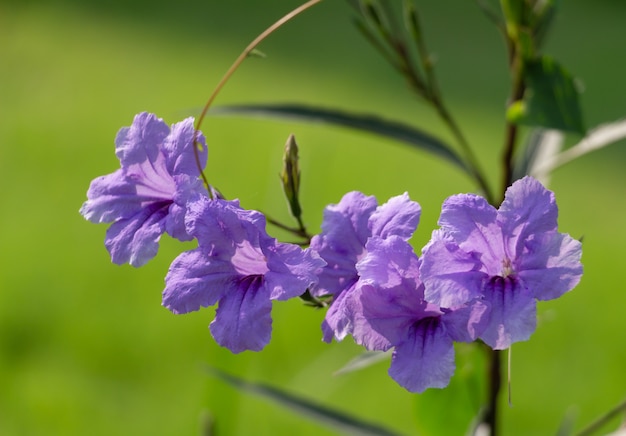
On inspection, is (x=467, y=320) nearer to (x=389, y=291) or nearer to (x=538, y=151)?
(x=389, y=291)

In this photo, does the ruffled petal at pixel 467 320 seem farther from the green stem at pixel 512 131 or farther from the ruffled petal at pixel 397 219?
the green stem at pixel 512 131

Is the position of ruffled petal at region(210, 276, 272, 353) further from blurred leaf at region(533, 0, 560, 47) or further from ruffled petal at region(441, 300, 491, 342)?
blurred leaf at region(533, 0, 560, 47)

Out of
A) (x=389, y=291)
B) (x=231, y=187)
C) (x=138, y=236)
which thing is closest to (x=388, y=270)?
(x=389, y=291)

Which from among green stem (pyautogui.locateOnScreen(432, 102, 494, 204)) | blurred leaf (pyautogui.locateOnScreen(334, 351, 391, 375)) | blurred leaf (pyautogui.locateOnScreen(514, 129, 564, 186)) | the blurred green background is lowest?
the blurred green background

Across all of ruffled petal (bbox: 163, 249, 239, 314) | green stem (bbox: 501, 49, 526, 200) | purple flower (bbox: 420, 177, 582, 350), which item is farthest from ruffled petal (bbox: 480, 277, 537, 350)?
green stem (bbox: 501, 49, 526, 200)

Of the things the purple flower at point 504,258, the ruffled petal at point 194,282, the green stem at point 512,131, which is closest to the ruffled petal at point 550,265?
the purple flower at point 504,258

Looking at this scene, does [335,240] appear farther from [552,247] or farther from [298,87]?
[298,87]

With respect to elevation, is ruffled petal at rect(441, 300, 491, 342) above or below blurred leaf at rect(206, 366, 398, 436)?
above
